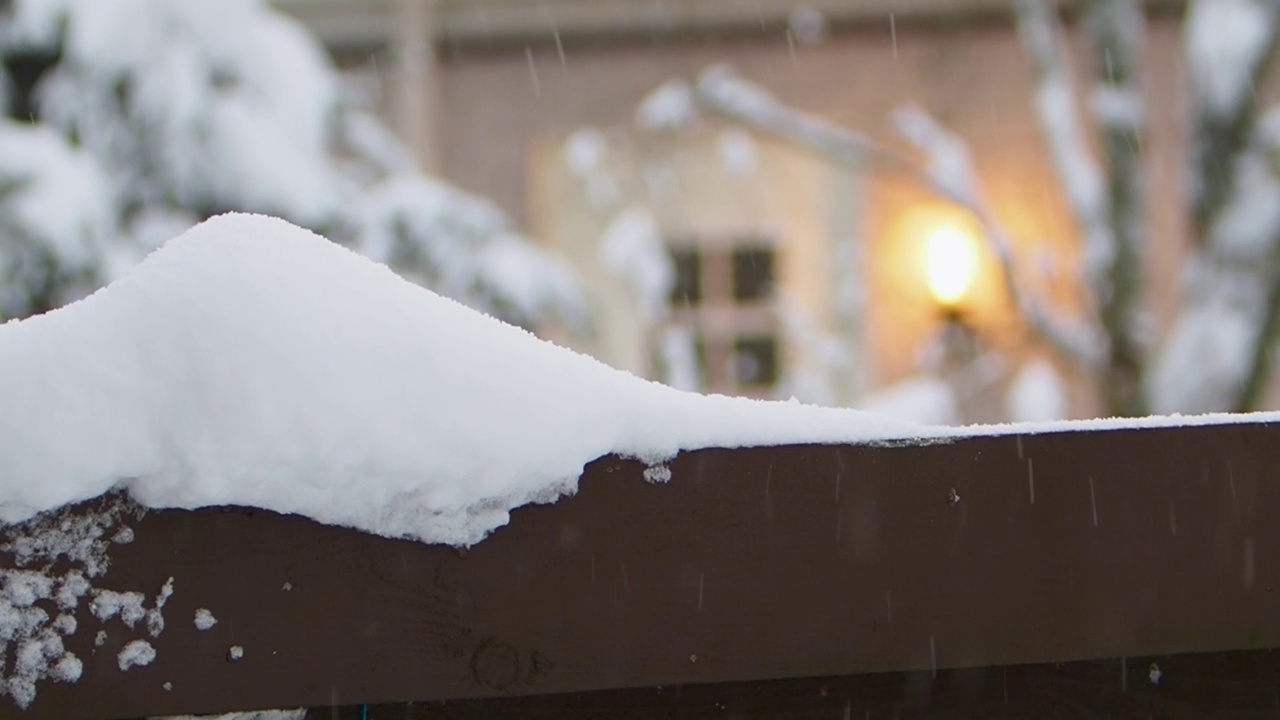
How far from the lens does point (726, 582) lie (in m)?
0.77

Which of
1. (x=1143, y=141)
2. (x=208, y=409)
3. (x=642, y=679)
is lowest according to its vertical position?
(x=642, y=679)

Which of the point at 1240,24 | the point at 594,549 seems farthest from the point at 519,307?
the point at 594,549

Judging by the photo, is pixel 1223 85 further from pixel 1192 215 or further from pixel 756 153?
pixel 756 153

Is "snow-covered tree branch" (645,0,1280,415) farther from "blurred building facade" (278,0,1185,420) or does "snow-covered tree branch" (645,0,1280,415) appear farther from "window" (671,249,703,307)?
"window" (671,249,703,307)

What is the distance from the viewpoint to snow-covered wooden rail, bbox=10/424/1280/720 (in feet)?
2.38

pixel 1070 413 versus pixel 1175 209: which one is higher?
pixel 1175 209

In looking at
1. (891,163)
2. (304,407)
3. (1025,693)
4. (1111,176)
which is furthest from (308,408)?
(891,163)

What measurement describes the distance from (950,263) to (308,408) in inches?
227

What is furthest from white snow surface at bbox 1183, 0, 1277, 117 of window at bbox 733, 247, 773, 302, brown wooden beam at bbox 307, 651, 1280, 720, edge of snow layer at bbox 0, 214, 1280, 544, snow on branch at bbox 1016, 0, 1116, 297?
edge of snow layer at bbox 0, 214, 1280, 544

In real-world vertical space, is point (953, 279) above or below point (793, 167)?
below

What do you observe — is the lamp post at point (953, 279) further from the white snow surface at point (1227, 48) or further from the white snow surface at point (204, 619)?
the white snow surface at point (204, 619)

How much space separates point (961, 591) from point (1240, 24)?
4.31m

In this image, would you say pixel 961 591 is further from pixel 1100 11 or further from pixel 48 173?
pixel 1100 11

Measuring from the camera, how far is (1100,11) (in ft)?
14.5
